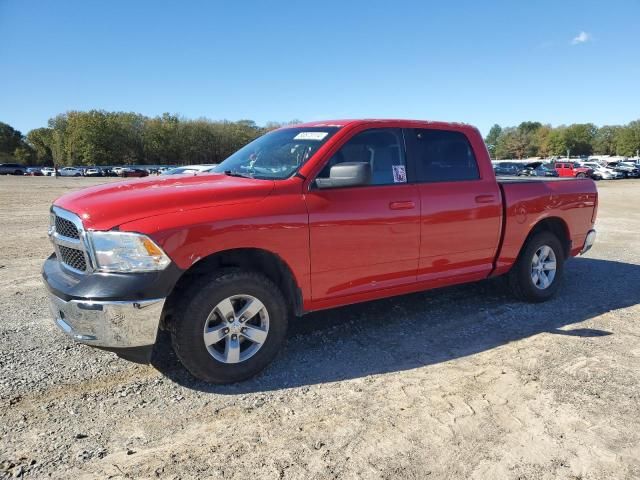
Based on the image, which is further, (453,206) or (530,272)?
(530,272)

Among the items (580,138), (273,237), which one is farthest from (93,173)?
(580,138)

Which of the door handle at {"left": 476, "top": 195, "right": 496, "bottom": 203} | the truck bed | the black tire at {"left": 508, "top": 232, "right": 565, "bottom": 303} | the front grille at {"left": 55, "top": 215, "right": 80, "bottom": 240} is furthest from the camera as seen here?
the black tire at {"left": 508, "top": 232, "right": 565, "bottom": 303}

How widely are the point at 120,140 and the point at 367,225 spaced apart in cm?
9842

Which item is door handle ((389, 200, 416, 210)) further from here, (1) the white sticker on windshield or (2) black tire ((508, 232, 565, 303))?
(2) black tire ((508, 232, 565, 303))

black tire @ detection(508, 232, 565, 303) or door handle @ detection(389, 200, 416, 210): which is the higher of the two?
door handle @ detection(389, 200, 416, 210)

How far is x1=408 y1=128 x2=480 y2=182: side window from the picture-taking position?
4473 millimetres

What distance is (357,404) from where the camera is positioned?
10.7ft

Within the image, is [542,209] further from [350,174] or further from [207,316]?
[207,316]

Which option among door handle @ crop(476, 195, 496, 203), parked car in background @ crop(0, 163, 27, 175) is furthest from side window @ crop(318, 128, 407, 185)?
parked car in background @ crop(0, 163, 27, 175)

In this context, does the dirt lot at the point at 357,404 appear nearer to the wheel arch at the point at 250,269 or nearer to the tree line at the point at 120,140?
the wheel arch at the point at 250,269

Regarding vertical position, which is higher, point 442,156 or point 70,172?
point 442,156

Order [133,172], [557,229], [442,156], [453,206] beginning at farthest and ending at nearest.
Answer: [133,172], [557,229], [442,156], [453,206]

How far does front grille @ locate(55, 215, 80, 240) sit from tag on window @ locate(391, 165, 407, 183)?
8.40 ft

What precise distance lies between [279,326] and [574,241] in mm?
4083
